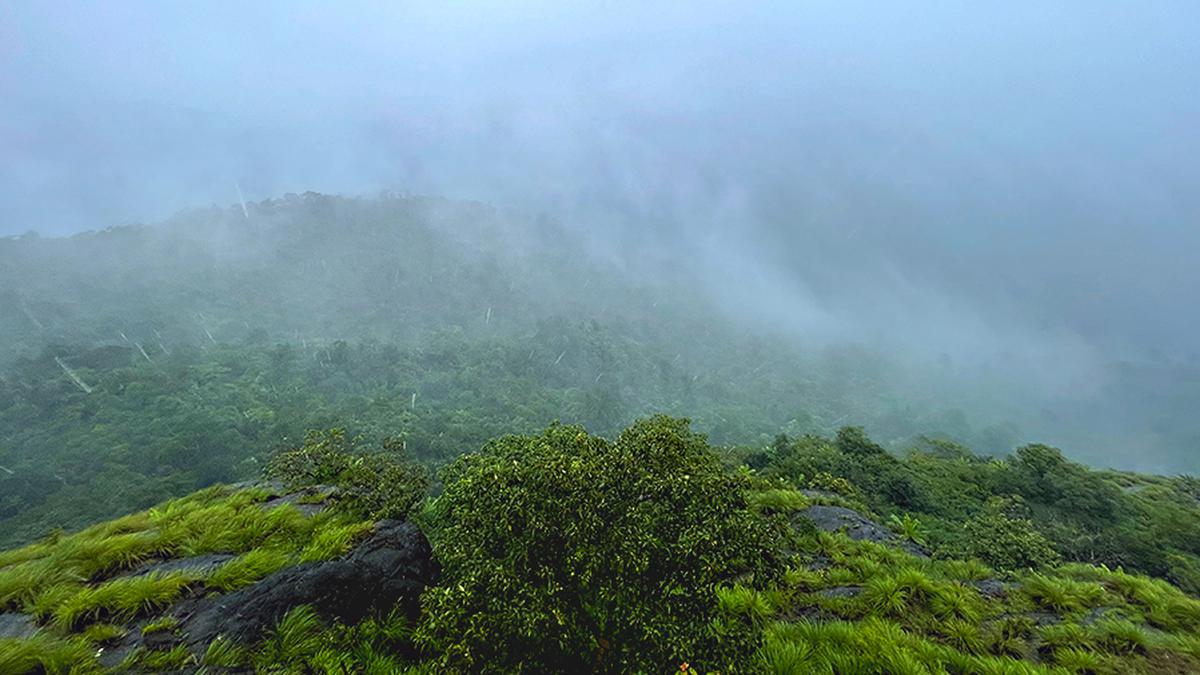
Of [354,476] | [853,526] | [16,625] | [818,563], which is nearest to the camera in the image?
[16,625]

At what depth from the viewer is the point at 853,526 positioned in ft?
64.5

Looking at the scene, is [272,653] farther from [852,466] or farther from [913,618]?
[852,466]

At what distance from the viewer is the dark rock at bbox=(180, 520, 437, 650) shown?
29.0ft

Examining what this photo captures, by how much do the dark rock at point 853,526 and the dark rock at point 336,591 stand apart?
1463 centimetres

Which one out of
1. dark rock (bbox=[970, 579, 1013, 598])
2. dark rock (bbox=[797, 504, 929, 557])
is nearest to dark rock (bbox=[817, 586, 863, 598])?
dark rock (bbox=[970, 579, 1013, 598])

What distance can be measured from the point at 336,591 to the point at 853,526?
1800 cm

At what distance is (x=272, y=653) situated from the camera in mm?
8664

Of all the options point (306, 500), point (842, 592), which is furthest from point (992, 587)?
point (306, 500)

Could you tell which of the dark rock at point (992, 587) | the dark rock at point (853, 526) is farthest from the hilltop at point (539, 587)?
the dark rock at point (853, 526)

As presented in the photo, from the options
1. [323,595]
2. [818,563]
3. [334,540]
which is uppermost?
[818,563]

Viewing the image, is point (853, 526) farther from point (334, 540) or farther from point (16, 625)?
point (16, 625)

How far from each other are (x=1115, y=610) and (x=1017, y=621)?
120 inches

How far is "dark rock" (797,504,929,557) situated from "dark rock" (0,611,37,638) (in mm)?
20579

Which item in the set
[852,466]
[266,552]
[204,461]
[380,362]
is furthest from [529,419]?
[266,552]
